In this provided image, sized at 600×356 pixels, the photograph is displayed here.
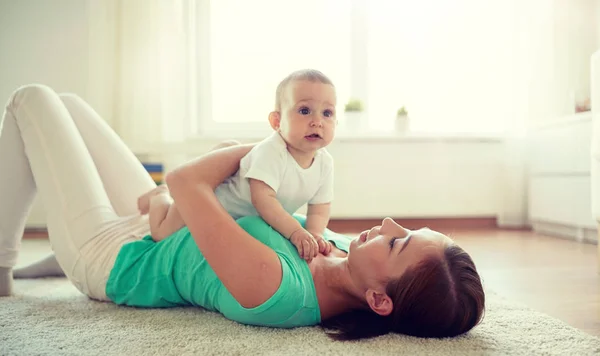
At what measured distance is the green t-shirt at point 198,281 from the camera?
98 centimetres

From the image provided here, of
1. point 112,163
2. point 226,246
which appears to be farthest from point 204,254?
point 112,163

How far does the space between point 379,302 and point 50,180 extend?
91 cm

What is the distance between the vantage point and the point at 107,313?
3.84ft

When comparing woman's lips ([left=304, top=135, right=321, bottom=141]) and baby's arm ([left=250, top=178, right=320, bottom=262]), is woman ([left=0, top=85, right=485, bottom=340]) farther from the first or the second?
woman's lips ([left=304, top=135, right=321, bottom=141])

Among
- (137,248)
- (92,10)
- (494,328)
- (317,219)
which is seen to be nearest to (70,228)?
(137,248)

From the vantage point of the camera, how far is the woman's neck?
3.40ft

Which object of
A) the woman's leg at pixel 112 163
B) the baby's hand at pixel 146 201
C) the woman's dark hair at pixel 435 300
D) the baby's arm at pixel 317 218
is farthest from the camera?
the woman's leg at pixel 112 163

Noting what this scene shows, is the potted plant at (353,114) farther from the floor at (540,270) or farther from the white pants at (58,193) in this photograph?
the white pants at (58,193)

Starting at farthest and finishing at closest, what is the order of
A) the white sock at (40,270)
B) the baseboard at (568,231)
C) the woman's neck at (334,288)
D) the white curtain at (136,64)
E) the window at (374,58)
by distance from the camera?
the window at (374,58), the white curtain at (136,64), the baseboard at (568,231), the white sock at (40,270), the woman's neck at (334,288)

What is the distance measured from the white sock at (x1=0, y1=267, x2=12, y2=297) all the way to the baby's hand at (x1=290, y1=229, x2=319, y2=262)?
32.6 inches

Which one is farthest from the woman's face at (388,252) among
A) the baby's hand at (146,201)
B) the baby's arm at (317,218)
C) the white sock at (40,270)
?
the white sock at (40,270)

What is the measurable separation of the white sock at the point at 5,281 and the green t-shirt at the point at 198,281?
34cm

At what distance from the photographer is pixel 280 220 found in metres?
1.11

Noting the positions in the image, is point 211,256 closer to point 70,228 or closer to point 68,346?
point 68,346
